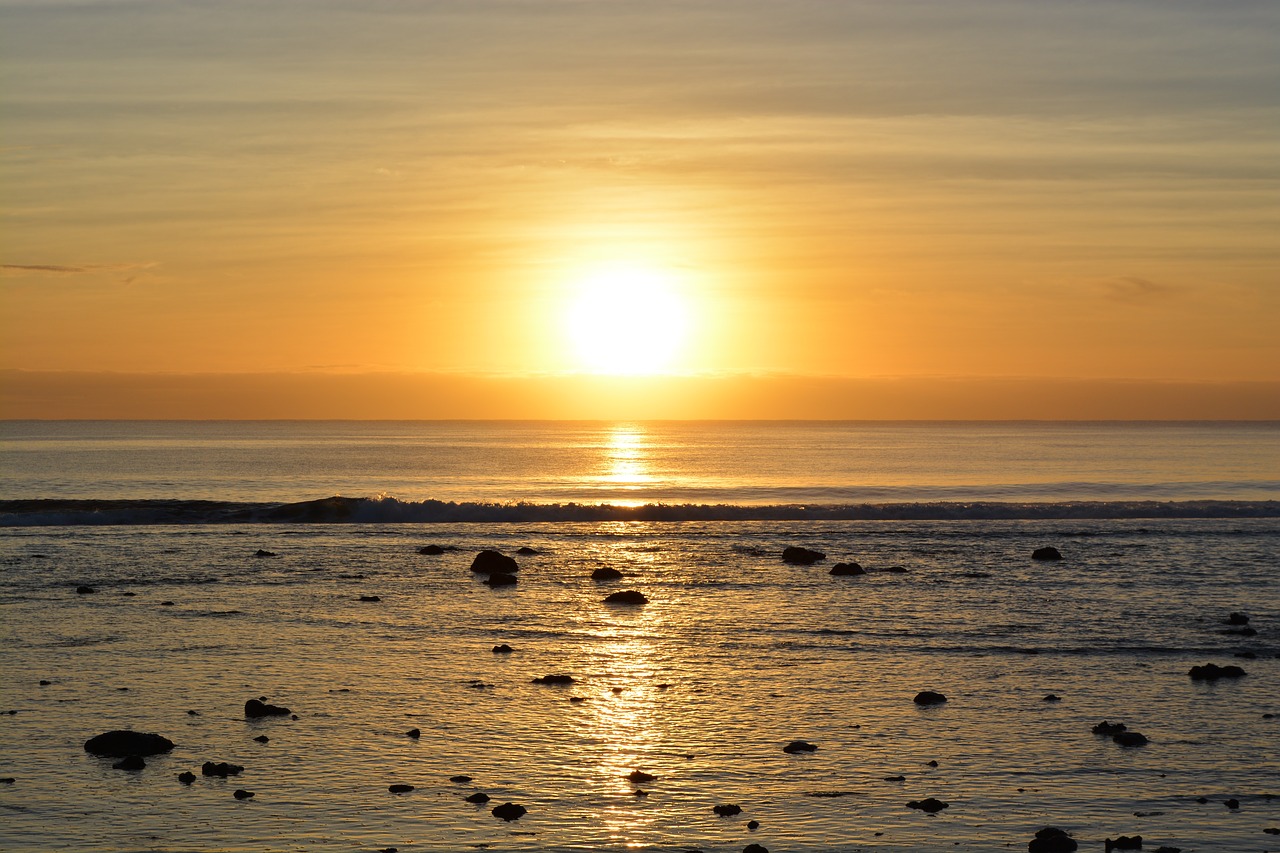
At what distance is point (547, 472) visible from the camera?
127000 millimetres

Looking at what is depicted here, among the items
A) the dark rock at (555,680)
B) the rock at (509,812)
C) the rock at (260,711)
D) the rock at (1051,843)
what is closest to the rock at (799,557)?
the dark rock at (555,680)

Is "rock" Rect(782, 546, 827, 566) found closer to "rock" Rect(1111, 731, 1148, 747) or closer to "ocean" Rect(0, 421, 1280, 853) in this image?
"ocean" Rect(0, 421, 1280, 853)

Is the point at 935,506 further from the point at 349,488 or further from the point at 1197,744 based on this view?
the point at 1197,744

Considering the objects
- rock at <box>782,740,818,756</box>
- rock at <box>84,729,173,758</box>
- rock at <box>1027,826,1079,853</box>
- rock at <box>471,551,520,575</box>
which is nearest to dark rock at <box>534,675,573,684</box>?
rock at <box>782,740,818,756</box>

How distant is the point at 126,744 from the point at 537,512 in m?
56.2

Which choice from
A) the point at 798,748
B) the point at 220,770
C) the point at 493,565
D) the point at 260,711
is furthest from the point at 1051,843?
the point at 493,565

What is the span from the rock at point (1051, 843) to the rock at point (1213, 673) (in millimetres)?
11742

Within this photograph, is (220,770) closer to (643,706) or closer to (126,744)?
(126,744)

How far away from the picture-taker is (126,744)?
60.7 feet

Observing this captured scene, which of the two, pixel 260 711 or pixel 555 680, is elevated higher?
pixel 555 680

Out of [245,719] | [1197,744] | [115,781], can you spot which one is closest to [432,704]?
[245,719]

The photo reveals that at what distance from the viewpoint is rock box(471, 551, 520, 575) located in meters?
43.8

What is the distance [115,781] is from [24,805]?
136 centimetres

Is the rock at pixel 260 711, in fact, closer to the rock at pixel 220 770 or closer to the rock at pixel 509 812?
the rock at pixel 220 770
